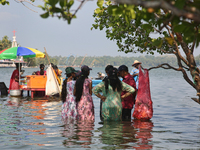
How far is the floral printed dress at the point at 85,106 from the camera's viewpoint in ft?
27.0

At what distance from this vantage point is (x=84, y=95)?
827 centimetres

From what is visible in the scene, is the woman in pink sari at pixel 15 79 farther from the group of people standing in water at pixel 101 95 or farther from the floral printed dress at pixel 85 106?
the floral printed dress at pixel 85 106

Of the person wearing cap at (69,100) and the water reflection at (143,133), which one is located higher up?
the person wearing cap at (69,100)

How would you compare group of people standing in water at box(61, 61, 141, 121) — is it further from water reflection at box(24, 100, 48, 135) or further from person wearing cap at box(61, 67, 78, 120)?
water reflection at box(24, 100, 48, 135)

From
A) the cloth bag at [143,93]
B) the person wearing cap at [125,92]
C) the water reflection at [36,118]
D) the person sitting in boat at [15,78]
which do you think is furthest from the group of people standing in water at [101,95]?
the person sitting in boat at [15,78]

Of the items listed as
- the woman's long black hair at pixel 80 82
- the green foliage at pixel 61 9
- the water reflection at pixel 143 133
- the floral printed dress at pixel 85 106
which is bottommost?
the water reflection at pixel 143 133

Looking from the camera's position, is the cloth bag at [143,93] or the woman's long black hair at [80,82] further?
the cloth bag at [143,93]

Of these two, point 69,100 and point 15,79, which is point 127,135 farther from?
point 15,79

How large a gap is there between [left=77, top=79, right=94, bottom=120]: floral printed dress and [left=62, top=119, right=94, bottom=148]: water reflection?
219mm

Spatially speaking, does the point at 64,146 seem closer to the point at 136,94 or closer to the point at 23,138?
the point at 23,138

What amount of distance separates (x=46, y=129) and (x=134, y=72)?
4242mm

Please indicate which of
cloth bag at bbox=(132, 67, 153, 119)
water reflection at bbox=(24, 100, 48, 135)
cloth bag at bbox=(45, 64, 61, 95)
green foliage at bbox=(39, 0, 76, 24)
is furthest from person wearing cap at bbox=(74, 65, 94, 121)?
cloth bag at bbox=(45, 64, 61, 95)

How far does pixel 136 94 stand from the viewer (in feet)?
30.7

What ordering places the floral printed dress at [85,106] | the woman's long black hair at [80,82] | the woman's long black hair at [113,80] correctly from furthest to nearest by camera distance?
the floral printed dress at [85,106]
the woman's long black hair at [80,82]
the woman's long black hair at [113,80]
